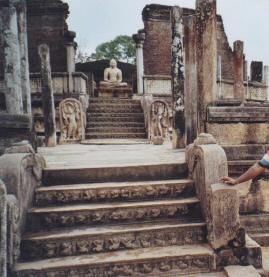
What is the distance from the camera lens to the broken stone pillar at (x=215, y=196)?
3.19m

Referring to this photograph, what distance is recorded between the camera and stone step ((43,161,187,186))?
12.8ft

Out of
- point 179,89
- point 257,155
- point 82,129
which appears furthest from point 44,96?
point 257,155

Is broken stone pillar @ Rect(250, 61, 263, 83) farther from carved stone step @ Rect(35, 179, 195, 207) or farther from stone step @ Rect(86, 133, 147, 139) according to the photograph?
carved stone step @ Rect(35, 179, 195, 207)

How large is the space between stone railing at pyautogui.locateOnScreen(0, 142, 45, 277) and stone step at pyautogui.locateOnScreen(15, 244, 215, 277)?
27 cm

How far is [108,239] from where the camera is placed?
3.25 meters

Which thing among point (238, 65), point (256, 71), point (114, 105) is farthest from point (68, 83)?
point (256, 71)

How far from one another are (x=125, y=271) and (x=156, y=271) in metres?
0.30

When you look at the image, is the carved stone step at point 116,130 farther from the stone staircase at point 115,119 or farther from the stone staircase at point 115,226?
the stone staircase at point 115,226

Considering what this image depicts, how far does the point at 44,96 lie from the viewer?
8.41 m

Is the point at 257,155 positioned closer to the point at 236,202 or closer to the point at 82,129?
the point at 236,202

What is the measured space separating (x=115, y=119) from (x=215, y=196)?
866cm

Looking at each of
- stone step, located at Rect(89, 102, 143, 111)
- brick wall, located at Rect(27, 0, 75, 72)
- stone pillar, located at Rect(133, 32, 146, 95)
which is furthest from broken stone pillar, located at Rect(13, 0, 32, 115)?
brick wall, located at Rect(27, 0, 75, 72)

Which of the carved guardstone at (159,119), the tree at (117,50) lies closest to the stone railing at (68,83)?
the carved guardstone at (159,119)

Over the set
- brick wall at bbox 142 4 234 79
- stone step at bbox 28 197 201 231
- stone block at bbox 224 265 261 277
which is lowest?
stone block at bbox 224 265 261 277
